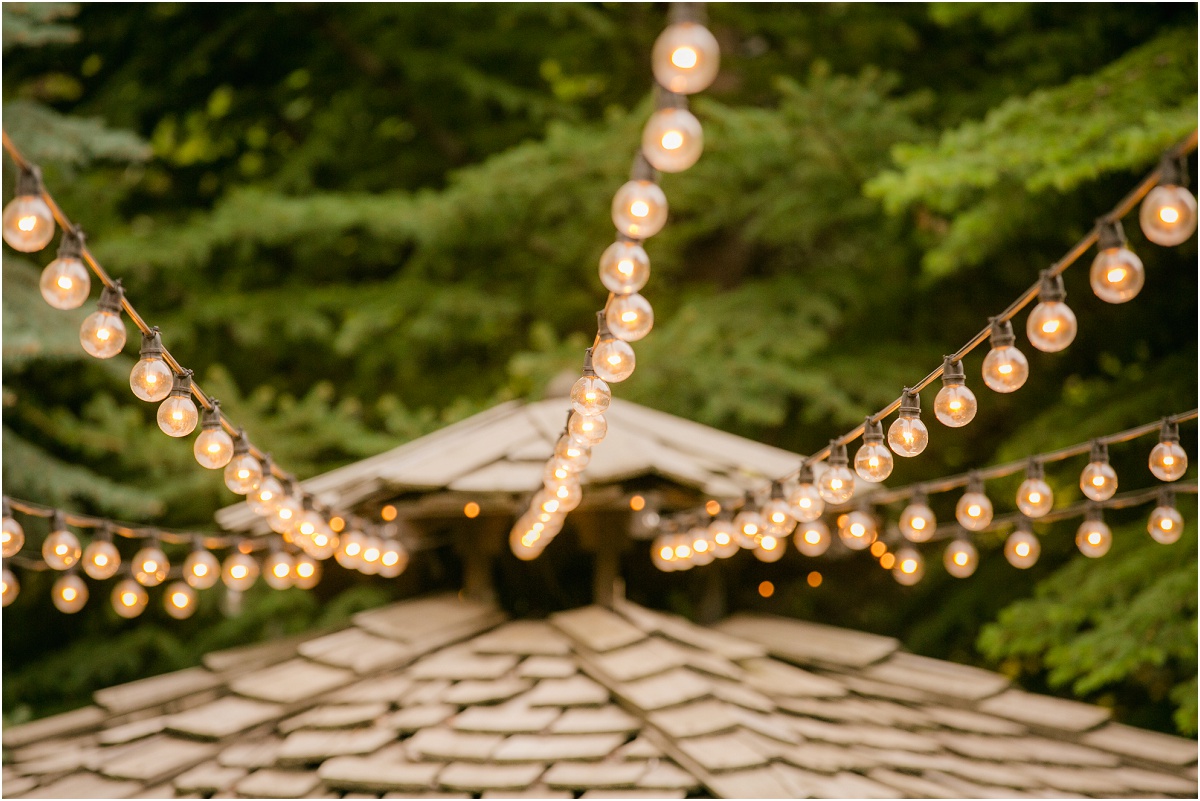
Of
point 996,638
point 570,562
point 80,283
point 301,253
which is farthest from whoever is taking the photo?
point 301,253

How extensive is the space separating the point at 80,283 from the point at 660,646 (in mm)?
2616

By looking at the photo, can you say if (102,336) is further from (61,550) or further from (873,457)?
(873,457)

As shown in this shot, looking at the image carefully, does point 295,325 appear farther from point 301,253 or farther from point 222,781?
point 222,781

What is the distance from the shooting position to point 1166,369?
6.53 meters

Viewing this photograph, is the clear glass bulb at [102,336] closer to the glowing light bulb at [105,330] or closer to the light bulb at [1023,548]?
the glowing light bulb at [105,330]

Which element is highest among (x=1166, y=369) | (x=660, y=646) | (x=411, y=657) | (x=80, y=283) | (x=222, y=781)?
Answer: (x=1166, y=369)

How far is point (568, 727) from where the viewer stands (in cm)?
346

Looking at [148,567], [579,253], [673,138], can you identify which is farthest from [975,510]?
[579,253]

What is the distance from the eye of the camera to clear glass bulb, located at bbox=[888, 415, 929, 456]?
2.87m

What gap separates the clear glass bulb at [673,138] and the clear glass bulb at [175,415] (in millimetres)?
1720

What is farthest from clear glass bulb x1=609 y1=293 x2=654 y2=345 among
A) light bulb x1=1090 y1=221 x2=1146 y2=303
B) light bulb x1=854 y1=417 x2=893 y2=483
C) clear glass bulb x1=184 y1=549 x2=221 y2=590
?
clear glass bulb x1=184 y1=549 x2=221 y2=590

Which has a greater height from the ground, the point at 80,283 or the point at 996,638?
the point at 80,283

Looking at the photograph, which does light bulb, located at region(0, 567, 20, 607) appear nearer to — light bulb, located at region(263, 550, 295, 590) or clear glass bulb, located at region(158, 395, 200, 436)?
light bulb, located at region(263, 550, 295, 590)

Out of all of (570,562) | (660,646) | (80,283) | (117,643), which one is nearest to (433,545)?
(570,562)
